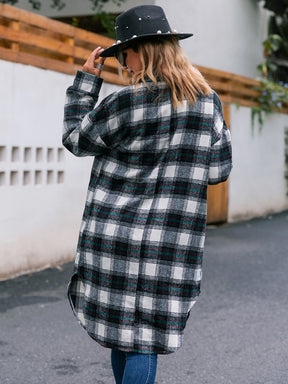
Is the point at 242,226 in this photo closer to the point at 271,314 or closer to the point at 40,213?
the point at 40,213

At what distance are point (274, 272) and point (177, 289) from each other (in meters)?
4.33

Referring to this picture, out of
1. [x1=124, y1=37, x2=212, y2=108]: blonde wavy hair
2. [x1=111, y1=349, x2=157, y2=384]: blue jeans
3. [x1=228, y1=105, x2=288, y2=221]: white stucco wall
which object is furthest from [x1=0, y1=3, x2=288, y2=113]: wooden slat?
[x1=111, y1=349, x2=157, y2=384]: blue jeans

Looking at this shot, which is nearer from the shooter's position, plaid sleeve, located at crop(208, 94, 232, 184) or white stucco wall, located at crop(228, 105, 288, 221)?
plaid sleeve, located at crop(208, 94, 232, 184)

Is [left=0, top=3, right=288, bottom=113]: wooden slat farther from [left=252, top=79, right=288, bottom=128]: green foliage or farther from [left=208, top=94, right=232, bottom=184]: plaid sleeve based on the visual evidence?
[left=252, top=79, right=288, bottom=128]: green foliage

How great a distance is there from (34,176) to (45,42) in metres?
1.31

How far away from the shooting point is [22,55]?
19.0ft

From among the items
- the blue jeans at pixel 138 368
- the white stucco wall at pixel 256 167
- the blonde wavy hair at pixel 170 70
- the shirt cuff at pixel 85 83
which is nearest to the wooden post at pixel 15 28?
the shirt cuff at pixel 85 83

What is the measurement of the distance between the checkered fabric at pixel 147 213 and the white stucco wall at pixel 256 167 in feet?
25.9

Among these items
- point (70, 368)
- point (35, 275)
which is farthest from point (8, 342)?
point (35, 275)

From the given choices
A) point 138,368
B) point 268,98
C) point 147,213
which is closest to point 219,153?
point 147,213

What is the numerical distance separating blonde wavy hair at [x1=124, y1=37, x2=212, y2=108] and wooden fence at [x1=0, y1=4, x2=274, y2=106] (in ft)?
12.2

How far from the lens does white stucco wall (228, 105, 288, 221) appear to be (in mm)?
10102

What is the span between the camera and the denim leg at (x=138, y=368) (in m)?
2.15

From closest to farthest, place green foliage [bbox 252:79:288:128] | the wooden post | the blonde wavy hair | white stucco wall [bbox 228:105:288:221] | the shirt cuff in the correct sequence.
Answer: the blonde wavy hair, the shirt cuff, the wooden post, white stucco wall [bbox 228:105:288:221], green foliage [bbox 252:79:288:128]
